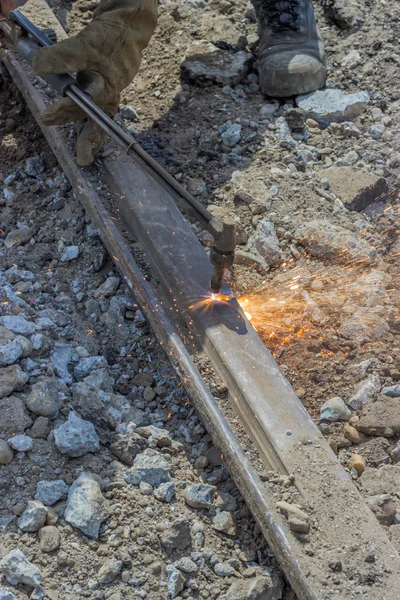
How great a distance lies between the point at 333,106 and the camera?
4121 mm

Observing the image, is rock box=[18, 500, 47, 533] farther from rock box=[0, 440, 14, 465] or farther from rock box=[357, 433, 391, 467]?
rock box=[357, 433, 391, 467]

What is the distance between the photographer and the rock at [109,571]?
86.4 inches

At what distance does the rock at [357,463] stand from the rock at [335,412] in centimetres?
17

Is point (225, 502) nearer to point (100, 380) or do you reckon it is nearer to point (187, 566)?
point (187, 566)

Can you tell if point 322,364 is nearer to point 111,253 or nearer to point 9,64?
point 111,253

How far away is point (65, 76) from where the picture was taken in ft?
11.1

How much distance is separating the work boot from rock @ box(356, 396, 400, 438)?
2.16m

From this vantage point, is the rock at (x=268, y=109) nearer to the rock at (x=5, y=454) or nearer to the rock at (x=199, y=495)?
the rock at (x=199, y=495)

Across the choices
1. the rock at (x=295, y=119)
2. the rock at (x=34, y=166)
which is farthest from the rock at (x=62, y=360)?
the rock at (x=295, y=119)

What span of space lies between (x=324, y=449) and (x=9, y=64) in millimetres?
2978

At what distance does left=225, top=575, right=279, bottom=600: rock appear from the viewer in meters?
2.22

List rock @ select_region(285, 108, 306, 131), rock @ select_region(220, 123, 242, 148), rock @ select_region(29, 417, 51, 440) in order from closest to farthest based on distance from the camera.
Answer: rock @ select_region(29, 417, 51, 440)
rock @ select_region(220, 123, 242, 148)
rock @ select_region(285, 108, 306, 131)

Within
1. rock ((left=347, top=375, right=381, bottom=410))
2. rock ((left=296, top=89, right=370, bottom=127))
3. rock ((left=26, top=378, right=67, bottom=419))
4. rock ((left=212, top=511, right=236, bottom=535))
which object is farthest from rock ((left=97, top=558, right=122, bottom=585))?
rock ((left=296, top=89, right=370, bottom=127))

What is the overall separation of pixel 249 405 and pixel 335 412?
344 millimetres
